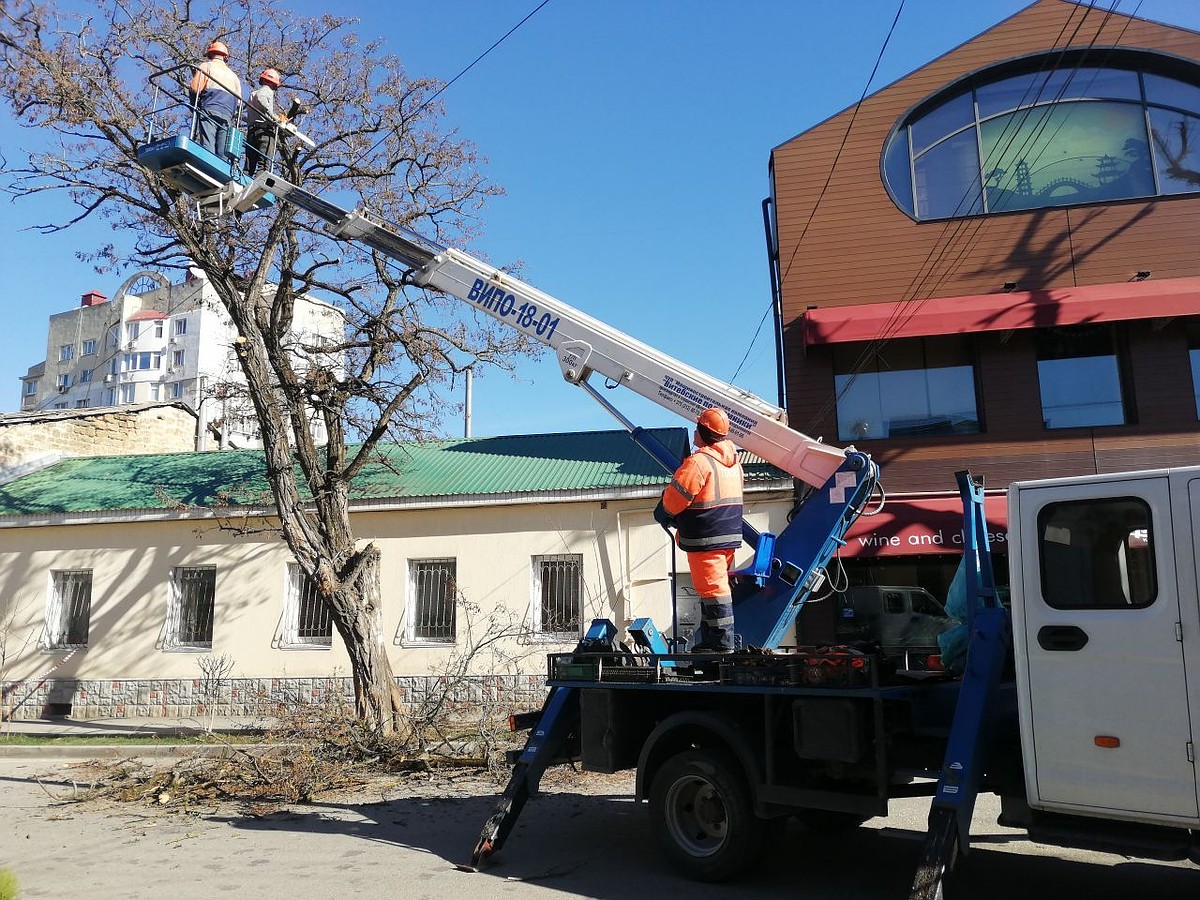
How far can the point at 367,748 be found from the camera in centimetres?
993

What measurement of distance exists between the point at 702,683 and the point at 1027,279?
37.9ft

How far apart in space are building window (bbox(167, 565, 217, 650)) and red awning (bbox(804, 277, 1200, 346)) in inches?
473

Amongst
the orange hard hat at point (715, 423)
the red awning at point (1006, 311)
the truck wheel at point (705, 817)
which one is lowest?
the truck wheel at point (705, 817)

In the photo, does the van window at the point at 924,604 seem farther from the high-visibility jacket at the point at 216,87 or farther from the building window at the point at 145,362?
the building window at the point at 145,362

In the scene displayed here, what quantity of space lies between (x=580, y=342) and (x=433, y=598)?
9.19 m

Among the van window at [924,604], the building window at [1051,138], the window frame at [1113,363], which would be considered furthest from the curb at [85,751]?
the building window at [1051,138]

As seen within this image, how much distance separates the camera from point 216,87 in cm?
936

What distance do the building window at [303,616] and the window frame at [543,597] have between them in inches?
151

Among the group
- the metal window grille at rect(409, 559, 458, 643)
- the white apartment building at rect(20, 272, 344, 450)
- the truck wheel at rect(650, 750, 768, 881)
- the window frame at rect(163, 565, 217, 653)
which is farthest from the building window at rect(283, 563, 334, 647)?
the white apartment building at rect(20, 272, 344, 450)

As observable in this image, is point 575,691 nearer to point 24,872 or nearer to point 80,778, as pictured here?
point 24,872

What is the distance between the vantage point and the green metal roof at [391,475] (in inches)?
640

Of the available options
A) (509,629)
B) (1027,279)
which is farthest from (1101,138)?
(509,629)

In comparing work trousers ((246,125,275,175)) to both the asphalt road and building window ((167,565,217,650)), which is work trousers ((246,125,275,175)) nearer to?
the asphalt road

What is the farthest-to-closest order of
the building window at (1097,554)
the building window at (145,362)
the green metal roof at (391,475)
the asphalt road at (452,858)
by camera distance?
1. the building window at (145,362)
2. the green metal roof at (391,475)
3. the asphalt road at (452,858)
4. the building window at (1097,554)
